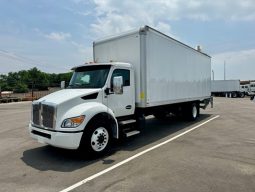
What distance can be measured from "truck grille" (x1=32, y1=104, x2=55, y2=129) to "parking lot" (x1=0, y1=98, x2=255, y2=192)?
3.05 feet

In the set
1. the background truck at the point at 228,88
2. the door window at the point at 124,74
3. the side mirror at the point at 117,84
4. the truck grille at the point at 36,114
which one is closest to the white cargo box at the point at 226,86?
the background truck at the point at 228,88

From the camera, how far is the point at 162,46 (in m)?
9.05

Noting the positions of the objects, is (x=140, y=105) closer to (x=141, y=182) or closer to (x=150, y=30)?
(x=150, y=30)

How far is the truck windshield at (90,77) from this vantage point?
7094 mm

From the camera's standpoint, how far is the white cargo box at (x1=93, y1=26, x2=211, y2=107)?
8023 mm

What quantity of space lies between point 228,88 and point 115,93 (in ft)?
153

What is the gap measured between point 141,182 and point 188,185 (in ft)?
2.86

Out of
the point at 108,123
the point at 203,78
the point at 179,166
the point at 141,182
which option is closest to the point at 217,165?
the point at 179,166

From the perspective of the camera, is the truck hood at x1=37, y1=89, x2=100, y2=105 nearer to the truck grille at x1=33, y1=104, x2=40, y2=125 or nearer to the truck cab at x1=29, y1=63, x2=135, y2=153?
the truck cab at x1=29, y1=63, x2=135, y2=153

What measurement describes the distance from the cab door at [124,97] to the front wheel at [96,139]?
86 cm

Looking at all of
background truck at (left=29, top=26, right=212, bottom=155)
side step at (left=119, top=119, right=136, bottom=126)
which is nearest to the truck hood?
background truck at (left=29, top=26, right=212, bottom=155)

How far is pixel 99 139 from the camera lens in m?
6.46

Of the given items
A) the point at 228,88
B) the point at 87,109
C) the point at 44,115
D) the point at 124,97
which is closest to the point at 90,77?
the point at 124,97

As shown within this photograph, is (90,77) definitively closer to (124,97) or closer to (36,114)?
(124,97)
